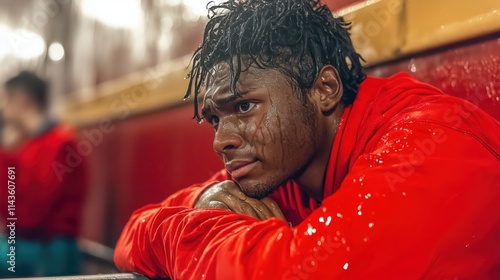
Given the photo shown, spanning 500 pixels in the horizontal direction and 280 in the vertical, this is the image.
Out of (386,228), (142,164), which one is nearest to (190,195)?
(386,228)

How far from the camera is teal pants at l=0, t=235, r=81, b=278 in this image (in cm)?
182

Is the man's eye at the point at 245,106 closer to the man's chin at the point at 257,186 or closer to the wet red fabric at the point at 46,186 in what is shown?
the man's chin at the point at 257,186

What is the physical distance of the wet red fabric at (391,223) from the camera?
2.14 feet

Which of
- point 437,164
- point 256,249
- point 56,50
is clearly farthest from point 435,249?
point 56,50

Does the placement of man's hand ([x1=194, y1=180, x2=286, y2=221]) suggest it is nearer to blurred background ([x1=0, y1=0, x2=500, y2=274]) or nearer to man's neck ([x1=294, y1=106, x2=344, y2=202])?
man's neck ([x1=294, y1=106, x2=344, y2=202])

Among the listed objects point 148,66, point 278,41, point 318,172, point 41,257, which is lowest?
point 41,257

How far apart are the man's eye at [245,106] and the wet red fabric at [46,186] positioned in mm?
1405

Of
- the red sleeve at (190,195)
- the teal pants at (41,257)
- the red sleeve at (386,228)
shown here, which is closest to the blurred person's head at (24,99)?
the teal pants at (41,257)

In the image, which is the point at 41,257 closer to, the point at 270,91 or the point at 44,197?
the point at 44,197

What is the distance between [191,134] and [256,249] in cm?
107

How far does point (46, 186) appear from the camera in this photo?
205 cm

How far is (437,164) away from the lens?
695mm

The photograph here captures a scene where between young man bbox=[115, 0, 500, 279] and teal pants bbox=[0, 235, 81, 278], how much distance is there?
3.17ft

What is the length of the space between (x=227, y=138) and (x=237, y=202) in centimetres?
11
